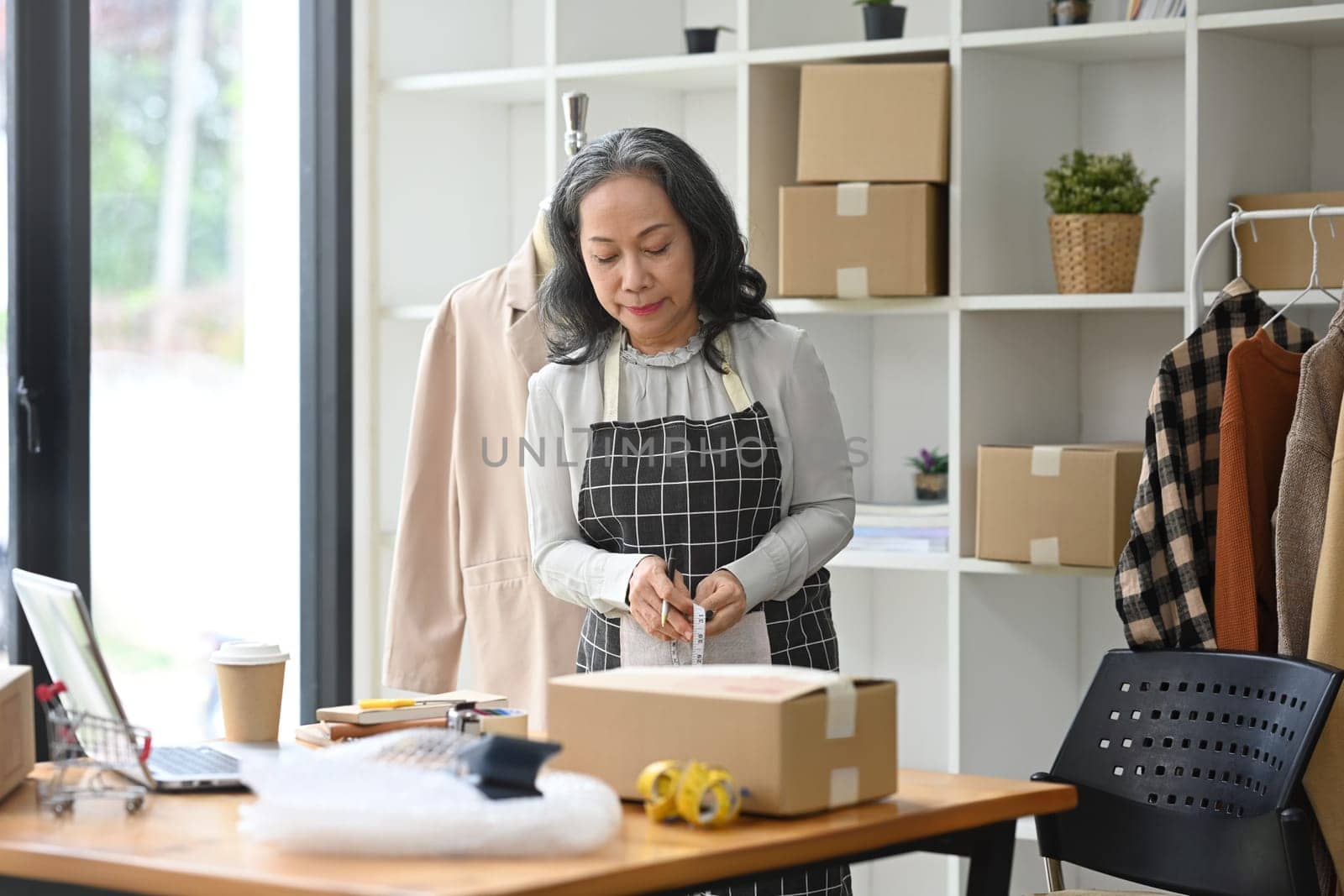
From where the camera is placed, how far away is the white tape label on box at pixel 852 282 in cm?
312

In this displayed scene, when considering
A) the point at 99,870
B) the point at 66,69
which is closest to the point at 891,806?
the point at 99,870

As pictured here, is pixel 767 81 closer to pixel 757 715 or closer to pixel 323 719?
pixel 323 719

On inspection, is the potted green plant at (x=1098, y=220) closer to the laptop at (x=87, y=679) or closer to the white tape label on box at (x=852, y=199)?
the white tape label on box at (x=852, y=199)

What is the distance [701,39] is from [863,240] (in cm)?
62

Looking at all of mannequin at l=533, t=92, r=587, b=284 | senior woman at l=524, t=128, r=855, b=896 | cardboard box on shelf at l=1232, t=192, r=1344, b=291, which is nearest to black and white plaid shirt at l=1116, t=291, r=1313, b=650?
cardboard box on shelf at l=1232, t=192, r=1344, b=291

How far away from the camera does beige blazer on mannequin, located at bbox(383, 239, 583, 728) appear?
3018mm

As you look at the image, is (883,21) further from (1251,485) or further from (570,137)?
(1251,485)

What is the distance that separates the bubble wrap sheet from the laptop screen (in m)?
0.27

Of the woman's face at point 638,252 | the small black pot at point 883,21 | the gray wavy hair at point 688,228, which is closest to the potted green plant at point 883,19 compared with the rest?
the small black pot at point 883,21

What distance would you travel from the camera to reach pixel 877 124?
10.2 ft

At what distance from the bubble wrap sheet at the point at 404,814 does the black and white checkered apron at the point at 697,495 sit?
845mm

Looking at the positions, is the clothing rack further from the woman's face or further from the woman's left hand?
the woman's left hand

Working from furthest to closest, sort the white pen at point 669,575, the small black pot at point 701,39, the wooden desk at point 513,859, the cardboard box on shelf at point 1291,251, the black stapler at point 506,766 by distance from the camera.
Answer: the small black pot at point 701,39
the cardboard box on shelf at point 1291,251
the white pen at point 669,575
the black stapler at point 506,766
the wooden desk at point 513,859

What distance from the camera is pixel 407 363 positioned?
3.83 m
